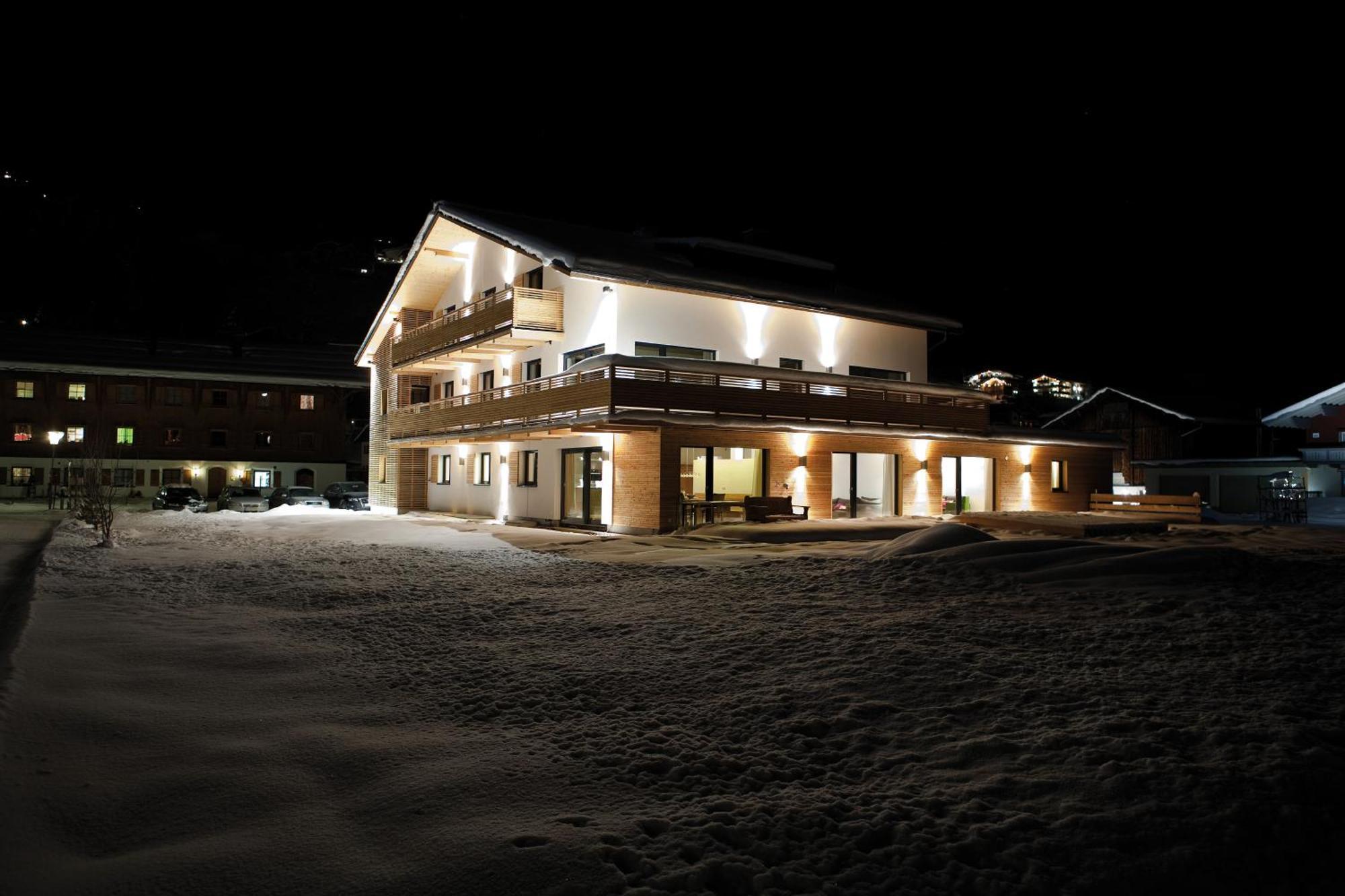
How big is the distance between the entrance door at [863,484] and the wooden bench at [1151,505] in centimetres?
848

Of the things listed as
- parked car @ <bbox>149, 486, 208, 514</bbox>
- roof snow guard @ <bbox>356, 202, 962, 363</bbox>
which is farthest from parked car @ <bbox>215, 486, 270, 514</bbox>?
roof snow guard @ <bbox>356, 202, 962, 363</bbox>

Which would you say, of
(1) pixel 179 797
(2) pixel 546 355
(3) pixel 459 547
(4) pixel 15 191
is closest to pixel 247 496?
(2) pixel 546 355

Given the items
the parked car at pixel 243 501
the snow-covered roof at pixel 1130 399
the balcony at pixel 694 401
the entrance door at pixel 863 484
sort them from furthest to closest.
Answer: the snow-covered roof at pixel 1130 399 → the parked car at pixel 243 501 → the entrance door at pixel 863 484 → the balcony at pixel 694 401

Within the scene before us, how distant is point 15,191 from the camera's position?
9500 centimetres

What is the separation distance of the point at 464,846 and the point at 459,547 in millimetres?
16213

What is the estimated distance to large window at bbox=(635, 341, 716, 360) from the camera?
26125 mm

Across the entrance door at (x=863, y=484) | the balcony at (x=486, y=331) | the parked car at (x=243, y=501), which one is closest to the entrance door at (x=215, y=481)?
the parked car at (x=243, y=501)

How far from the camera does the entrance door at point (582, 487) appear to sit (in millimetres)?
26500

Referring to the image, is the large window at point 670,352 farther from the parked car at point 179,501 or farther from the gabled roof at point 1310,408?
the gabled roof at point 1310,408

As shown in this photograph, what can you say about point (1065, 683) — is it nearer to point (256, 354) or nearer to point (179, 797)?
point (179, 797)

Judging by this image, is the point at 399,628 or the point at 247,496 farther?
the point at 247,496

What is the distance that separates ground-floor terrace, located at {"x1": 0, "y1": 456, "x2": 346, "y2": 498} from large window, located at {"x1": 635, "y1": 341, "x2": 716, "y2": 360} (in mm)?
29927

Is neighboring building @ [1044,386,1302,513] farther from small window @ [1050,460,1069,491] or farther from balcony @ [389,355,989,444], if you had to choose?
balcony @ [389,355,989,444]

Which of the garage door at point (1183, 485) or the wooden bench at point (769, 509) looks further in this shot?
the garage door at point (1183, 485)
